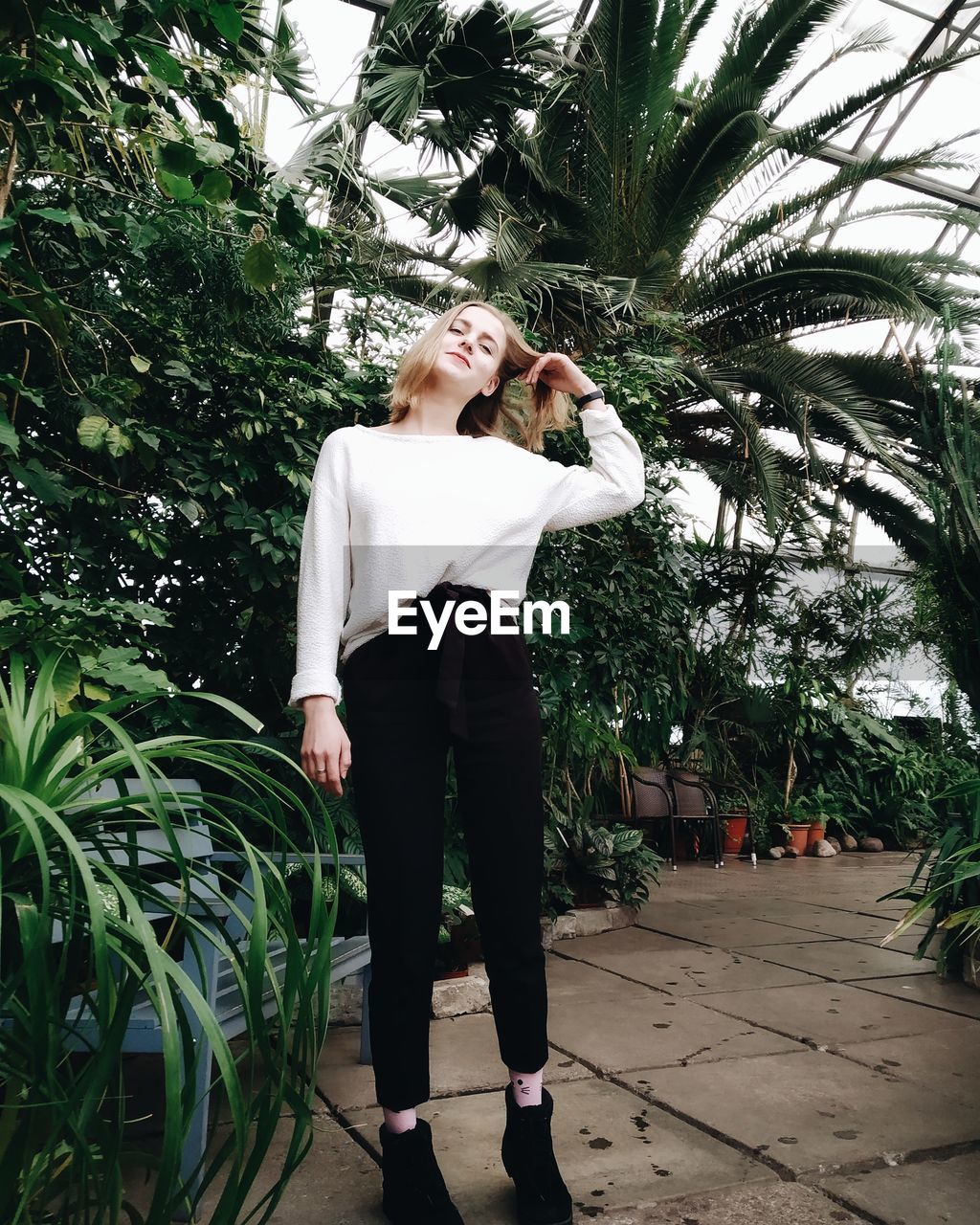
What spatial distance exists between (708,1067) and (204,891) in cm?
118

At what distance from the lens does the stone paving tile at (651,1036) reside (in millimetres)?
2254

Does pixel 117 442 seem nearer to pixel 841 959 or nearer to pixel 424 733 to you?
pixel 424 733

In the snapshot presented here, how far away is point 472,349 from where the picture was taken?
1.69 meters

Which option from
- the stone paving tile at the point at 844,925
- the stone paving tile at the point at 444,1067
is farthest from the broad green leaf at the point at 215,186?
the stone paving tile at the point at 844,925

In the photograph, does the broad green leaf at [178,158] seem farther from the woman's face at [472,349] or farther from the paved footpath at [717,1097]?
the paved footpath at [717,1097]

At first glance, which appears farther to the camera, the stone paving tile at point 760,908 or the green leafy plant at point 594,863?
the stone paving tile at point 760,908

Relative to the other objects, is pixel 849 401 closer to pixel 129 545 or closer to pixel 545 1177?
pixel 129 545

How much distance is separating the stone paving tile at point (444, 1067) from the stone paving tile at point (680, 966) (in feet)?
2.49

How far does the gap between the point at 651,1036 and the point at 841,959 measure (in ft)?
4.20

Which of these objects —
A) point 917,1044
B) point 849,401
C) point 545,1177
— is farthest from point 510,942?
point 849,401

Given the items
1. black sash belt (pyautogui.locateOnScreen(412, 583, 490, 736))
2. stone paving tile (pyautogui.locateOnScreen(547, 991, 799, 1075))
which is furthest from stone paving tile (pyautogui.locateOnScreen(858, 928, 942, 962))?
black sash belt (pyautogui.locateOnScreen(412, 583, 490, 736))

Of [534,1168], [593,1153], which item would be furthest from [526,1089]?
[593,1153]

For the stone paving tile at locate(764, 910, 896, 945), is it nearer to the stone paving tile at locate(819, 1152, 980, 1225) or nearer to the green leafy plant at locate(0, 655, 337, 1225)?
the stone paving tile at locate(819, 1152, 980, 1225)

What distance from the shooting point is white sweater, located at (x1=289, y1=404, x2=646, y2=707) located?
1.50 m
